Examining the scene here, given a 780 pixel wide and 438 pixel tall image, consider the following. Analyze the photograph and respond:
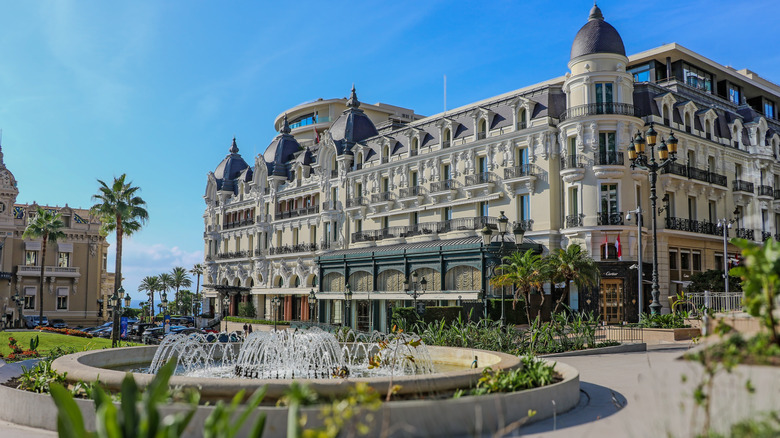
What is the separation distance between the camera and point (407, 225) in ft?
158

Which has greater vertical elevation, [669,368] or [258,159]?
[258,159]

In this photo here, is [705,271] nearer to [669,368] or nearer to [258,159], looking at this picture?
[669,368]

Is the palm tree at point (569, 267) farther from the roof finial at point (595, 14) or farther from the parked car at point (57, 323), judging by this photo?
the parked car at point (57, 323)

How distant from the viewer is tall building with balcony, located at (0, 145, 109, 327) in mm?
59719

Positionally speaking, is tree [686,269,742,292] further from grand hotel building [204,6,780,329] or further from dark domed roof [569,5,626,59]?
dark domed roof [569,5,626,59]

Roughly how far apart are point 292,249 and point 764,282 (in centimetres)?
5369

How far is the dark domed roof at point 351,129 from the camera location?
5559 centimetres

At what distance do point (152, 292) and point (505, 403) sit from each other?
99295 millimetres

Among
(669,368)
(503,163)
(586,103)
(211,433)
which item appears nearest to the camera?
(211,433)

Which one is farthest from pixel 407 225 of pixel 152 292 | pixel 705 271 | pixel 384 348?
pixel 152 292

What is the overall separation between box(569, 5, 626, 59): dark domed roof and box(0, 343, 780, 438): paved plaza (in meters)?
25.2

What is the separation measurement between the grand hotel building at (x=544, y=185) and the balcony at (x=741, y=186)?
2.7 inches

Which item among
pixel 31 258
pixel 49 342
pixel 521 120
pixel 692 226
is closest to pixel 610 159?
pixel 521 120

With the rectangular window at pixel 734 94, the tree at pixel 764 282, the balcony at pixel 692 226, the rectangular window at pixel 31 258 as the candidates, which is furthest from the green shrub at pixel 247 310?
the tree at pixel 764 282
